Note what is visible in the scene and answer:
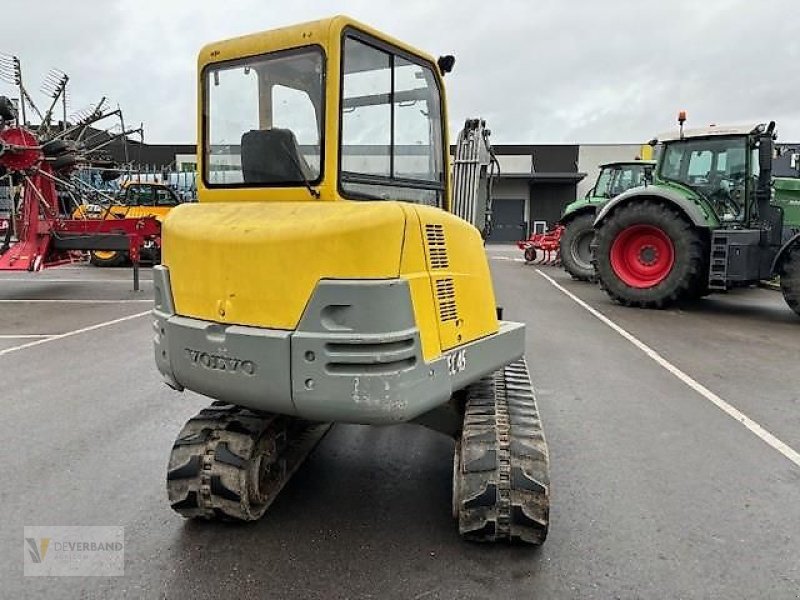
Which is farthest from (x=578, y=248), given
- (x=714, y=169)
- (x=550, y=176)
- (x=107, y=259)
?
(x=550, y=176)

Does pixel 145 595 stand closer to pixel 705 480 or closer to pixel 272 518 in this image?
pixel 272 518

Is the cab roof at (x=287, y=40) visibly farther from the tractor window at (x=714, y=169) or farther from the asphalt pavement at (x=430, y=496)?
the tractor window at (x=714, y=169)

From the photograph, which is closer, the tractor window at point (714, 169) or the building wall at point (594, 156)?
the tractor window at point (714, 169)

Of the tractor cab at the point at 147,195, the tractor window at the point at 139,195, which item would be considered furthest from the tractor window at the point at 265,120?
Result: the tractor window at the point at 139,195

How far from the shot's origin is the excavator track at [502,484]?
3279 millimetres

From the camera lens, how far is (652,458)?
4.66 metres

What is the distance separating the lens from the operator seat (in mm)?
3291

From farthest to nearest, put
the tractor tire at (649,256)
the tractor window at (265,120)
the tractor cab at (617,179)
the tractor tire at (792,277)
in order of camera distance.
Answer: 1. the tractor cab at (617,179)
2. the tractor tire at (649,256)
3. the tractor tire at (792,277)
4. the tractor window at (265,120)

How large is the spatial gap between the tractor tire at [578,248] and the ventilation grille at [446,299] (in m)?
14.1

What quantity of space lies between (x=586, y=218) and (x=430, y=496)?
47.5ft

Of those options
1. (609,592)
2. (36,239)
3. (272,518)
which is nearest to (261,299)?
(272,518)

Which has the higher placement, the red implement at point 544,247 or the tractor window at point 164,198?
the tractor window at point 164,198

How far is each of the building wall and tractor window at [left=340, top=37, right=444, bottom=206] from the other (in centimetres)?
3625

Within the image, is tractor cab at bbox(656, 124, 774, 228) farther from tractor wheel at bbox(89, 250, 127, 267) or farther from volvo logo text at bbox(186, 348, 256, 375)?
tractor wheel at bbox(89, 250, 127, 267)
